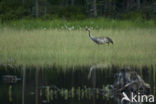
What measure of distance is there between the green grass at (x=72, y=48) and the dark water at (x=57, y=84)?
52.6 inches

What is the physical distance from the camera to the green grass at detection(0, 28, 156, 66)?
48.6ft

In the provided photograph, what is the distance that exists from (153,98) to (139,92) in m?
0.53

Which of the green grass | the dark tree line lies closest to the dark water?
the green grass

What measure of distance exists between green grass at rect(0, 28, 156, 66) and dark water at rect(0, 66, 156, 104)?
1337 mm

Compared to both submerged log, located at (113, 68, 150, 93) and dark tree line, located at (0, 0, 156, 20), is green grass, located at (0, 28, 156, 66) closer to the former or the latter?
submerged log, located at (113, 68, 150, 93)

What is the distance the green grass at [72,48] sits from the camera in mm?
14805

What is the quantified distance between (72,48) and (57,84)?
6.39 meters

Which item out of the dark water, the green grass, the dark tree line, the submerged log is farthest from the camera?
the dark tree line

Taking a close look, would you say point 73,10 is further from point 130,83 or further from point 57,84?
point 130,83

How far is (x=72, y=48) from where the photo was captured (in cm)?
1733

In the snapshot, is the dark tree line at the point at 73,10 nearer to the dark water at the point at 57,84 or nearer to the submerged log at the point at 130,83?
the dark water at the point at 57,84

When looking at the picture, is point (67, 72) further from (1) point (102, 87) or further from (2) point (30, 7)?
(2) point (30, 7)

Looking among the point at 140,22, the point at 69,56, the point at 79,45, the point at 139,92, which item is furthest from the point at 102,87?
the point at 140,22

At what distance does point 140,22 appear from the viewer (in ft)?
97.9
